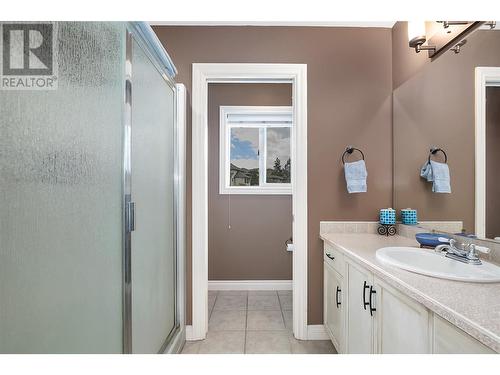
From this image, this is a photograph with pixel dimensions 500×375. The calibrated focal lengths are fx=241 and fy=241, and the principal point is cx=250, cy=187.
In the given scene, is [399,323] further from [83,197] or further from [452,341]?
[83,197]

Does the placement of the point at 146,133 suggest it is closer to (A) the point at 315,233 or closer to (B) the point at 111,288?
(B) the point at 111,288

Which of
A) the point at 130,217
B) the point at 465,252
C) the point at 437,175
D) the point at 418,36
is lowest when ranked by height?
the point at 465,252

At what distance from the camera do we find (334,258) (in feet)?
5.41

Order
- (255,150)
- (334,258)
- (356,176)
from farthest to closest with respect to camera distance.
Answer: (255,150) < (356,176) < (334,258)

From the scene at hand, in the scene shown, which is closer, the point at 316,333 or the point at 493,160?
the point at 493,160

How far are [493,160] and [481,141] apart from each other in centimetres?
11

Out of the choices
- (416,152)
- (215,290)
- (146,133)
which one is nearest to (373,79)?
(416,152)

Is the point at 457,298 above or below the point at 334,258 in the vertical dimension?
above

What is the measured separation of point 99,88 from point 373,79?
1.92 metres

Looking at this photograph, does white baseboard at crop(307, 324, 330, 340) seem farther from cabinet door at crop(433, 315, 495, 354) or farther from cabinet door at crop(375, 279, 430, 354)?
cabinet door at crop(433, 315, 495, 354)

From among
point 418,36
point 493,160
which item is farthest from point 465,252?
point 418,36

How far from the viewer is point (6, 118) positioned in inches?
22.9

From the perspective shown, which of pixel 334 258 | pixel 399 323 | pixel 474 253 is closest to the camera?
pixel 399 323

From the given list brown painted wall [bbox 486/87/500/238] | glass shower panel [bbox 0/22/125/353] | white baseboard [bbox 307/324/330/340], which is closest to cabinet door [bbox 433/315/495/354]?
brown painted wall [bbox 486/87/500/238]
